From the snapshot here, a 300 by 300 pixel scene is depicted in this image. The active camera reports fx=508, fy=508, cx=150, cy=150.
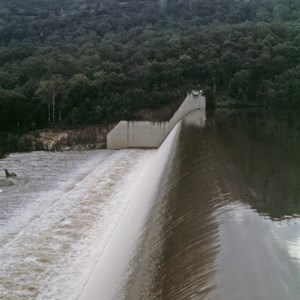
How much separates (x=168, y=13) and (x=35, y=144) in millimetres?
29161

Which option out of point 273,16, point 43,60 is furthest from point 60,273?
point 273,16

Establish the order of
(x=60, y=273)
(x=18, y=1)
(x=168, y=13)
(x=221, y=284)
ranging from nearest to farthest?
(x=221, y=284) → (x=60, y=273) → (x=168, y=13) → (x=18, y=1)

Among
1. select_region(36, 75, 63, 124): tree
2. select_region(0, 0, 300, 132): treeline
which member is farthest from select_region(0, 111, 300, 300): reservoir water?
select_region(36, 75, 63, 124): tree

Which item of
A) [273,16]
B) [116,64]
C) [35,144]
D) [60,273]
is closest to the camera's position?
[60,273]

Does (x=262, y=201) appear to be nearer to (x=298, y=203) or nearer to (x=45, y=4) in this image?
(x=298, y=203)

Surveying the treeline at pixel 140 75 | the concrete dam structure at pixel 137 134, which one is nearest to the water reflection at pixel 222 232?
the concrete dam structure at pixel 137 134

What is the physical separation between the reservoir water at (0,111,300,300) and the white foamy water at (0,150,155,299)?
18 mm

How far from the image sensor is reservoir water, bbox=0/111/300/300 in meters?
4.42

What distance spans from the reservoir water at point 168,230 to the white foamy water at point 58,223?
0.06ft

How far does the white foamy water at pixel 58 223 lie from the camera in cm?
619

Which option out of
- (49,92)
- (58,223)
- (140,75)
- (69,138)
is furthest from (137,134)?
(58,223)

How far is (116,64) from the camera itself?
24.5m

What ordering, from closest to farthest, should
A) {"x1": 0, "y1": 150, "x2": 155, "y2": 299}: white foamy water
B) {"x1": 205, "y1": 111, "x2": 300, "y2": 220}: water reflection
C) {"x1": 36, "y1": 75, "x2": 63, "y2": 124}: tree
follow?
{"x1": 0, "y1": 150, "x2": 155, "y2": 299}: white foamy water < {"x1": 205, "y1": 111, "x2": 300, "y2": 220}: water reflection < {"x1": 36, "y1": 75, "x2": 63, "y2": 124}: tree

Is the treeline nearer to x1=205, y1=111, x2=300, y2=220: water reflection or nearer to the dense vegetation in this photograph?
the dense vegetation
